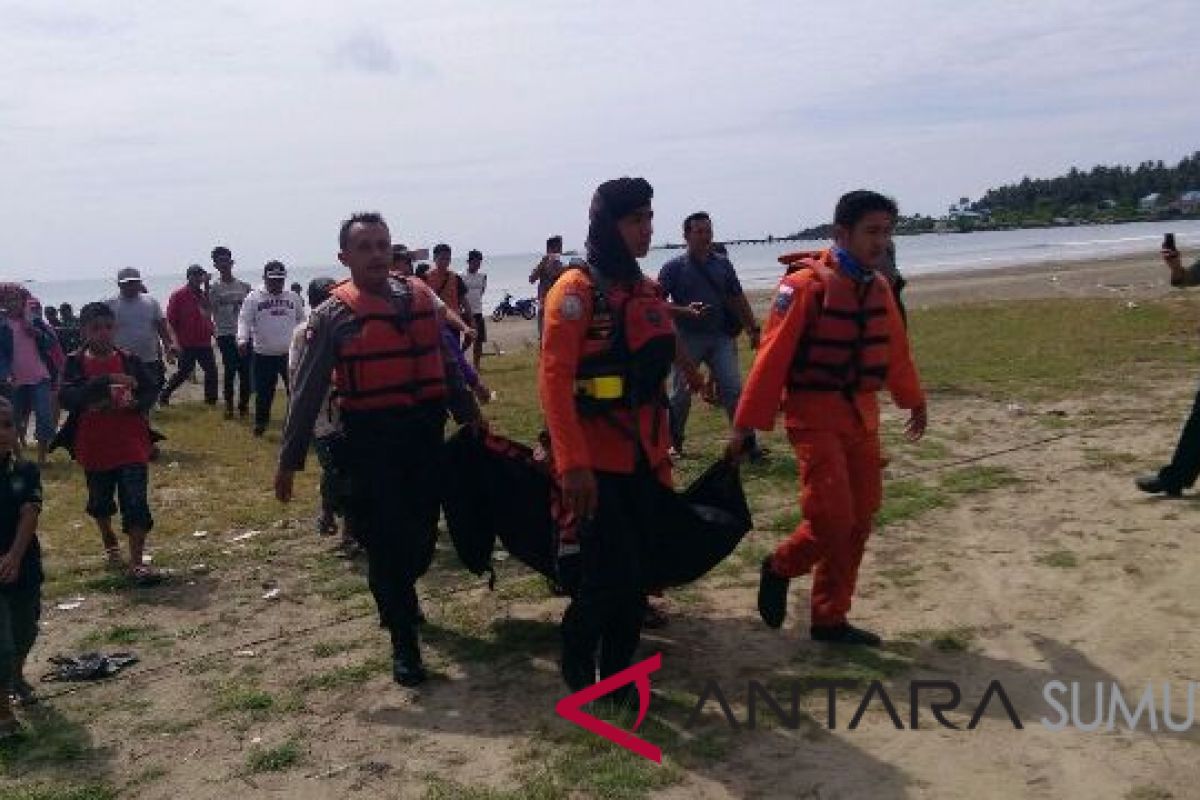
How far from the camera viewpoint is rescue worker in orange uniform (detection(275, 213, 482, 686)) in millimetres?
5363

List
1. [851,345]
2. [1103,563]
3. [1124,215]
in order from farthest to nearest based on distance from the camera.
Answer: [1124,215] → [1103,563] → [851,345]

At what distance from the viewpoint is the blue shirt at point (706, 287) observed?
906cm

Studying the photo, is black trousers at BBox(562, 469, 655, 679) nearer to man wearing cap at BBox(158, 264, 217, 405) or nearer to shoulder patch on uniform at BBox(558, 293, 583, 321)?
shoulder patch on uniform at BBox(558, 293, 583, 321)

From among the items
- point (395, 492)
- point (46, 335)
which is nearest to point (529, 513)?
point (395, 492)

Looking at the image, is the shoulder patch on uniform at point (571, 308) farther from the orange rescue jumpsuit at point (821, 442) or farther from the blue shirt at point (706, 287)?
the blue shirt at point (706, 287)

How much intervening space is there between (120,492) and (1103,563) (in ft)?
19.8

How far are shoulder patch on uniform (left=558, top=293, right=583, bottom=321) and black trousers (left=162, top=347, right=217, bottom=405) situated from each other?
38.8ft

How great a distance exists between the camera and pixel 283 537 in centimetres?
844

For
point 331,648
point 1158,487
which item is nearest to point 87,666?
point 331,648

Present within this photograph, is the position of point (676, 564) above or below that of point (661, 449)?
below

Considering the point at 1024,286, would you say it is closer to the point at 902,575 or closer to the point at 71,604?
the point at 902,575

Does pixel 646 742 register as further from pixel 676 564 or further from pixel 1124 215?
pixel 1124 215

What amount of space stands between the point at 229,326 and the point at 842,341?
39.0ft

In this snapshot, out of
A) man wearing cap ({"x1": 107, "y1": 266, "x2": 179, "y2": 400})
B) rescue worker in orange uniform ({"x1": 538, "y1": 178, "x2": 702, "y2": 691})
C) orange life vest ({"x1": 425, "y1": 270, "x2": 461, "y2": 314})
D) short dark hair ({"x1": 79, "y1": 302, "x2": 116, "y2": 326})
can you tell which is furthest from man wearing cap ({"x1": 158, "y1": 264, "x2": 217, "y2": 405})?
rescue worker in orange uniform ({"x1": 538, "y1": 178, "x2": 702, "y2": 691})
